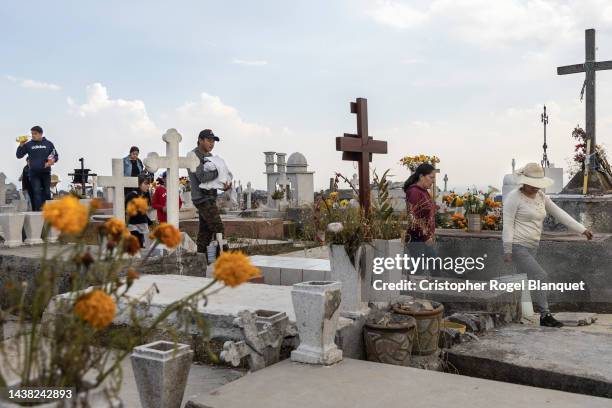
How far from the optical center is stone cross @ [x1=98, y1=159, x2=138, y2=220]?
25.6 ft

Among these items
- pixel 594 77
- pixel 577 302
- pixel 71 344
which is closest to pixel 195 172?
pixel 577 302

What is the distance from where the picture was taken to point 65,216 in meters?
1.46

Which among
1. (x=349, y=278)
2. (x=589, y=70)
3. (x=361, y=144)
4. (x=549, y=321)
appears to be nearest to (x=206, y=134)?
(x=361, y=144)

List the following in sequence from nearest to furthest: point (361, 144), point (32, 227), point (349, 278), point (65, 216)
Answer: point (65, 216), point (349, 278), point (361, 144), point (32, 227)

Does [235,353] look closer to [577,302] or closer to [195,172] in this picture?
[195,172]

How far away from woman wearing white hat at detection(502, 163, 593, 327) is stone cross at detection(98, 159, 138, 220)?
4.92 m

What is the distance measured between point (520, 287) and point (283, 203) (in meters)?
17.0

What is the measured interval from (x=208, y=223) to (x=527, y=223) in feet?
12.7

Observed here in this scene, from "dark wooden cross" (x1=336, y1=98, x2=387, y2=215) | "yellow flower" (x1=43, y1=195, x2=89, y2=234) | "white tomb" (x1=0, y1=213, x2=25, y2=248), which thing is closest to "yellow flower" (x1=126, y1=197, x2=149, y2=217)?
"yellow flower" (x1=43, y1=195, x2=89, y2=234)

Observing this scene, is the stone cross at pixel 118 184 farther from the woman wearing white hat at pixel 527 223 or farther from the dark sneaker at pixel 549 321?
the dark sneaker at pixel 549 321

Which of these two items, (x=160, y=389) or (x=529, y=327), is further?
(x=529, y=327)

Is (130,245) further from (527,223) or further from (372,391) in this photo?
(527,223)

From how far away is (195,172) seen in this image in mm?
7340

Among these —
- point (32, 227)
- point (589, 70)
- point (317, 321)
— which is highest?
point (589, 70)
